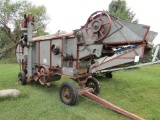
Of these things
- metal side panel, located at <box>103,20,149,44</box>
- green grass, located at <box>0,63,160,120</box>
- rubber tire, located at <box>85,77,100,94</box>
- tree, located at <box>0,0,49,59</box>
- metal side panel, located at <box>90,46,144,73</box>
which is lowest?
green grass, located at <box>0,63,160,120</box>

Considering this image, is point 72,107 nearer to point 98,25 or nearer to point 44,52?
point 98,25

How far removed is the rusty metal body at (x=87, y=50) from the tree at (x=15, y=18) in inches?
747

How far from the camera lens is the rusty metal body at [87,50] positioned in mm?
3893

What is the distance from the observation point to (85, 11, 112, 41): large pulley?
13.8ft

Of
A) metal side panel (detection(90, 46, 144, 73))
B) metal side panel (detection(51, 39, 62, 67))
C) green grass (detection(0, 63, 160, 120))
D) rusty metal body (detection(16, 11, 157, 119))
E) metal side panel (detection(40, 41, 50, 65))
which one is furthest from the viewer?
metal side panel (detection(40, 41, 50, 65))

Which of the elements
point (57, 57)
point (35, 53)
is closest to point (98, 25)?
point (57, 57)

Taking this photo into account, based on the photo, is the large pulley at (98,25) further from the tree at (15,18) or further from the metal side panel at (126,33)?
the tree at (15,18)

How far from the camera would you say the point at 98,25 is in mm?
4289

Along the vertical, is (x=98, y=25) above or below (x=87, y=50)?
above

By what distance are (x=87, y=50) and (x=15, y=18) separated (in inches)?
947

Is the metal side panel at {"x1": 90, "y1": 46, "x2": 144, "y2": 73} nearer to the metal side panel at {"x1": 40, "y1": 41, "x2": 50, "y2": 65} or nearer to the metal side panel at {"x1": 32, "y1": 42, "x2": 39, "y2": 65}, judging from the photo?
the metal side panel at {"x1": 40, "y1": 41, "x2": 50, "y2": 65}

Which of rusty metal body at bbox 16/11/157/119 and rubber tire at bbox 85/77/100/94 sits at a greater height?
rusty metal body at bbox 16/11/157/119

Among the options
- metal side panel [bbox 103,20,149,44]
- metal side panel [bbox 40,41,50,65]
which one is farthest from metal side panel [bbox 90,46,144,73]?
metal side panel [bbox 40,41,50,65]

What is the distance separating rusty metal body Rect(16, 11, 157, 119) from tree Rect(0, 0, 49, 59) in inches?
747
